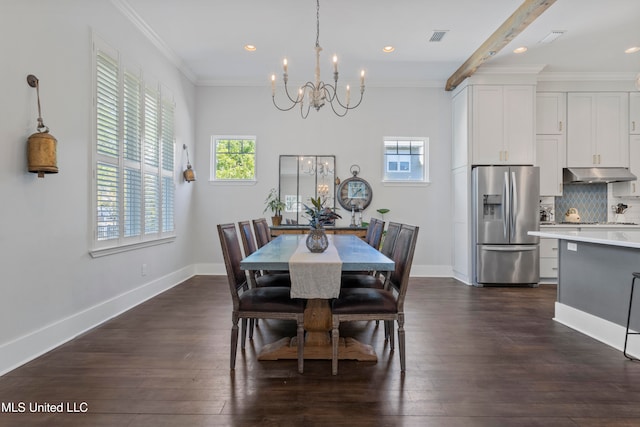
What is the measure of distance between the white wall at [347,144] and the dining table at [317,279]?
Answer: 289 centimetres

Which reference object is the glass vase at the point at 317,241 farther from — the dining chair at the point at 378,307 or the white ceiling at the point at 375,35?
the white ceiling at the point at 375,35

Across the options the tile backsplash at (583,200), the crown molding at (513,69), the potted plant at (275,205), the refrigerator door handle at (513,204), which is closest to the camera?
the refrigerator door handle at (513,204)

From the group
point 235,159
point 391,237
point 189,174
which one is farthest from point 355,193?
point 391,237

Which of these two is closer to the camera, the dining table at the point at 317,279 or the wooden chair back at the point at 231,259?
the dining table at the point at 317,279

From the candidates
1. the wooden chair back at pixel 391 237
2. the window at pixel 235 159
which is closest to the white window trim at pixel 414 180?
the window at pixel 235 159

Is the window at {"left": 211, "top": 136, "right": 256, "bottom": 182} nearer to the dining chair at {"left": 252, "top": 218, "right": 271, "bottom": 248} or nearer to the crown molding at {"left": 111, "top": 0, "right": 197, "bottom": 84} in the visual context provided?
the crown molding at {"left": 111, "top": 0, "right": 197, "bottom": 84}

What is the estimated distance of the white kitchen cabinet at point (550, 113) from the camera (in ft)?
16.7

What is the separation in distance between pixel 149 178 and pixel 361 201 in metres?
3.01

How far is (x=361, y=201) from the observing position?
17.7ft

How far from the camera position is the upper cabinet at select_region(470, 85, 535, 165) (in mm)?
4867

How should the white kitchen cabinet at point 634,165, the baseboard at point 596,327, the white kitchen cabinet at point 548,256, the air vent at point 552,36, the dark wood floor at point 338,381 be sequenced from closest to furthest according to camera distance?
the dark wood floor at point 338,381 < the baseboard at point 596,327 < the air vent at point 552,36 < the white kitchen cabinet at point 548,256 < the white kitchen cabinet at point 634,165

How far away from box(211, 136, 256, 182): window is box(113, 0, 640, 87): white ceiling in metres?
0.97

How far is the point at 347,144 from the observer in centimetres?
545

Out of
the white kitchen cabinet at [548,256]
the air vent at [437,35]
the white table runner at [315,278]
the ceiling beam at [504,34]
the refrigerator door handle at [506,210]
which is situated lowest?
the white kitchen cabinet at [548,256]
